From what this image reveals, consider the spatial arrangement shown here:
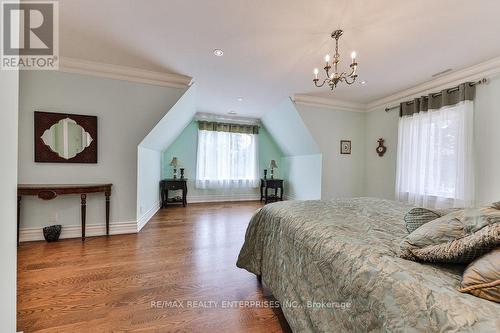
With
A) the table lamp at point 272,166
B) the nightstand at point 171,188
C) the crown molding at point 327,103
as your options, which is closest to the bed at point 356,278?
the crown molding at point 327,103

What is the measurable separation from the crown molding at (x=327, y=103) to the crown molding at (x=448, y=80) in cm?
42

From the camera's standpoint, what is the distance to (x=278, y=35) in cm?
213

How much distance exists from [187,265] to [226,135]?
399 centimetres

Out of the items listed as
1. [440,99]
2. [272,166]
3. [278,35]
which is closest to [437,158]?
[440,99]

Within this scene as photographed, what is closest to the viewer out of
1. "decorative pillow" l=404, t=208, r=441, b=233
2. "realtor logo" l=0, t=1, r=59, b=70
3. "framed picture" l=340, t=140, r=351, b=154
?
"realtor logo" l=0, t=1, r=59, b=70

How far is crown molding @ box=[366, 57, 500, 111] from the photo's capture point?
2.59m

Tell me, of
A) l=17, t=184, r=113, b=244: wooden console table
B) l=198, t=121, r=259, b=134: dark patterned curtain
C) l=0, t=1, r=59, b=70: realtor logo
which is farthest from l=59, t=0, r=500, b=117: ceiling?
l=198, t=121, r=259, b=134: dark patterned curtain

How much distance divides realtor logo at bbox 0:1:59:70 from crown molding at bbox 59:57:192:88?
146mm

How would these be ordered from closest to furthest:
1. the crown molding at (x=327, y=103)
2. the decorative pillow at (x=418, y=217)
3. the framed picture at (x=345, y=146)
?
1. the decorative pillow at (x=418, y=217)
2. the crown molding at (x=327, y=103)
3. the framed picture at (x=345, y=146)

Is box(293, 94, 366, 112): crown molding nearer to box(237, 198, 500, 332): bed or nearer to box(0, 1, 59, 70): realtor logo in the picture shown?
box(237, 198, 500, 332): bed

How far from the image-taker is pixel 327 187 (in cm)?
436

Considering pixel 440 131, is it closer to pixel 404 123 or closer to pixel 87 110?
pixel 404 123

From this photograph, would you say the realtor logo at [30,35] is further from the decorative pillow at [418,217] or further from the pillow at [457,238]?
the decorative pillow at [418,217]

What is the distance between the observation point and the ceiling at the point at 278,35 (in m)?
1.76
